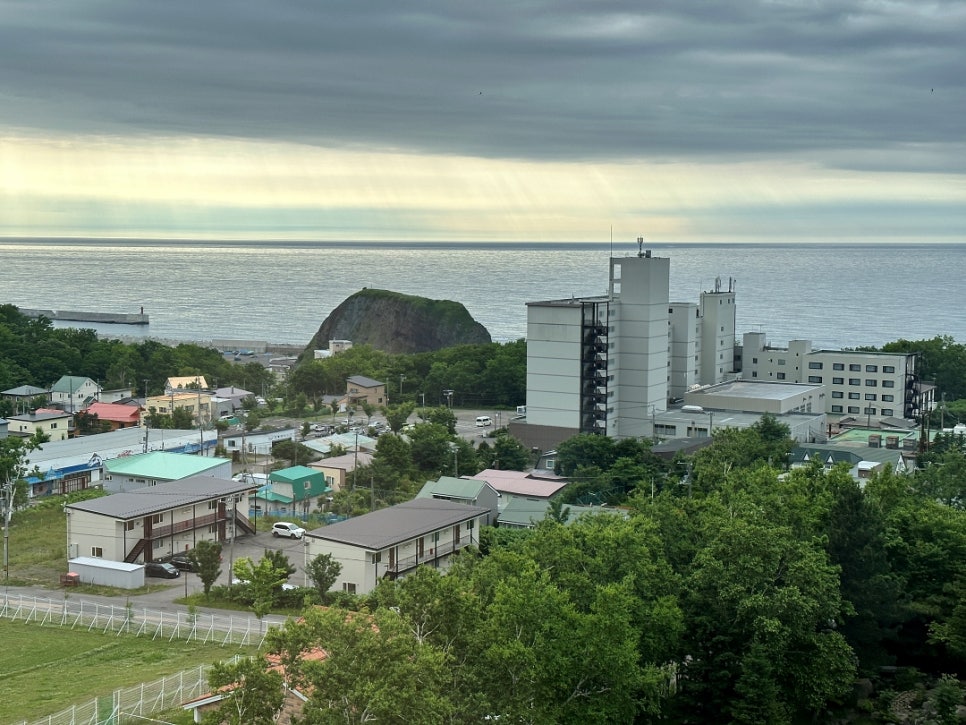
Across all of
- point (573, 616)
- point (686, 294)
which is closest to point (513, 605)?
point (573, 616)

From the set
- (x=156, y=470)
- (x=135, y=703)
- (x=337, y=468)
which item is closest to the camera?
(x=135, y=703)

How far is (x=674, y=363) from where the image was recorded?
43125mm

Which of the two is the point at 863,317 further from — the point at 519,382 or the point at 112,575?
the point at 112,575

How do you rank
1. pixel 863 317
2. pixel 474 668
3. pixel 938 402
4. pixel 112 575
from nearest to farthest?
1. pixel 474 668
2. pixel 112 575
3. pixel 938 402
4. pixel 863 317

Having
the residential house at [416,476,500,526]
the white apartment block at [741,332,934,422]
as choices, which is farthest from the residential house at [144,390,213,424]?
the white apartment block at [741,332,934,422]

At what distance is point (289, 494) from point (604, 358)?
41.4 ft

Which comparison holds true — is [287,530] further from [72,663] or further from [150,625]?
[72,663]

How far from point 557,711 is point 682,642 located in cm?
340

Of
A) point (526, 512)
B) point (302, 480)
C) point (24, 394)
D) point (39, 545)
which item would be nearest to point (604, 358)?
point (526, 512)

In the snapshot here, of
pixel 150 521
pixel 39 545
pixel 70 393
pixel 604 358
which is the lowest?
pixel 39 545

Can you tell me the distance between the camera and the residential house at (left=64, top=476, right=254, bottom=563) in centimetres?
2344

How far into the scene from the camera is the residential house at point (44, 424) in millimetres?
37875

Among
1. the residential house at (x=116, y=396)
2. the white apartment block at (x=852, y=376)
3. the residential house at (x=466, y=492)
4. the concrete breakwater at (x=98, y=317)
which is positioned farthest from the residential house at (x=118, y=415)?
the concrete breakwater at (x=98, y=317)

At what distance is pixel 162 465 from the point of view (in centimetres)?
2970
